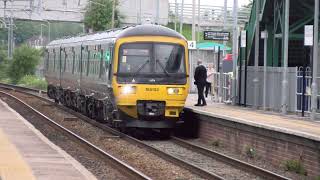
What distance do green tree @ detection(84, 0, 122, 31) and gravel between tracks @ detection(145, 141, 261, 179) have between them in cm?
3499

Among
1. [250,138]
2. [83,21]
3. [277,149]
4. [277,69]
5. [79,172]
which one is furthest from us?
[83,21]

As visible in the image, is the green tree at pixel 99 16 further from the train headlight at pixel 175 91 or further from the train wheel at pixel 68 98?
the train headlight at pixel 175 91

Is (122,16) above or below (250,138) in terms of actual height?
above

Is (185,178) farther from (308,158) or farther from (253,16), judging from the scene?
(253,16)

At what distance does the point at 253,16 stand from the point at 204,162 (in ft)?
31.2

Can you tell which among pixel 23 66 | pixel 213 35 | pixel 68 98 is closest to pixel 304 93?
pixel 213 35

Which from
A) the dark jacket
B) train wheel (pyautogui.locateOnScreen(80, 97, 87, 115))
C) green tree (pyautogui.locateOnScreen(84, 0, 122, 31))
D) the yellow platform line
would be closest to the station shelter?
the dark jacket

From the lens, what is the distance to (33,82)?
187 feet

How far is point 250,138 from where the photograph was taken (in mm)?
15477

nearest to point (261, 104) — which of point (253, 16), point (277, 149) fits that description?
point (253, 16)

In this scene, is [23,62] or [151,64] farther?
[23,62]

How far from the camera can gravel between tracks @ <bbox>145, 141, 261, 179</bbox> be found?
12979 millimetres

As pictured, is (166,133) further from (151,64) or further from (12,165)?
(12,165)

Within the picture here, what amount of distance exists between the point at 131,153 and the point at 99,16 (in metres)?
37.6
